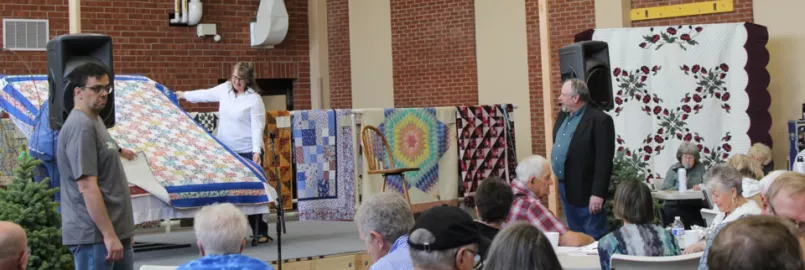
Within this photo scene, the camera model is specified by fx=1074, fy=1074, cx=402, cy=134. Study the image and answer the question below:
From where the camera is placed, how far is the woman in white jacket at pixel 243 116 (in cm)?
755

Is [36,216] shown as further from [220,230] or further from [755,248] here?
[755,248]

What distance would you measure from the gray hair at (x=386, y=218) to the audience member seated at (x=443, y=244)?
1.91ft

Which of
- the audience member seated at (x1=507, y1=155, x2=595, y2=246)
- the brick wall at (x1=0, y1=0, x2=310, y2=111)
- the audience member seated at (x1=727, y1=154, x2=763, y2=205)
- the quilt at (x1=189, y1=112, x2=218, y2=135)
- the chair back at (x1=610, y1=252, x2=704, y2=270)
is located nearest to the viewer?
the chair back at (x1=610, y1=252, x2=704, y2=270)

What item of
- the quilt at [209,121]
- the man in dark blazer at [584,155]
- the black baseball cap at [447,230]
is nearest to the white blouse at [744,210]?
the man in dark blazer at [584,155]

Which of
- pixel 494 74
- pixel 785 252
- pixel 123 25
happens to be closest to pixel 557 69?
pixel 494 74

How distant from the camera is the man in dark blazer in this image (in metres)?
6.47

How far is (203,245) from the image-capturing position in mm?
3494

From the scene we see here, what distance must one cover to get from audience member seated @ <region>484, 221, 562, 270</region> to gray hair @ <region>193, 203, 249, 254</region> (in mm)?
1134

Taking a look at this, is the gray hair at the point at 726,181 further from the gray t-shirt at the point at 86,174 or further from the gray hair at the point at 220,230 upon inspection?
the gray t-shirt at the point at 86,174

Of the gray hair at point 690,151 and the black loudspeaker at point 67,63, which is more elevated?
the black loudspeaker at point 67,63

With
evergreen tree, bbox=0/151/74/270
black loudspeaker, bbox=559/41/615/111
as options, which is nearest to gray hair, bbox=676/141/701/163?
black loudspeaker, bbox=559/41/615/111

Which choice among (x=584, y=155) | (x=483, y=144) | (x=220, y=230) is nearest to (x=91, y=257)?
(x=220, y=230)

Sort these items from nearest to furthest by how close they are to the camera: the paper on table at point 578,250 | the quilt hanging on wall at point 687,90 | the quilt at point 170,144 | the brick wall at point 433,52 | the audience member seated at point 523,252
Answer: the audience member seated at point 523,252, the paper on table at point 578,250, the quilt at point 170,144, the quilt hanging on wall at point 687,90, the brick wall at point 433,52

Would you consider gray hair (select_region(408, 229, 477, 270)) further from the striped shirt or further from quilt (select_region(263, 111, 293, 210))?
quilt (select_region(263, 111, 293, 210))
